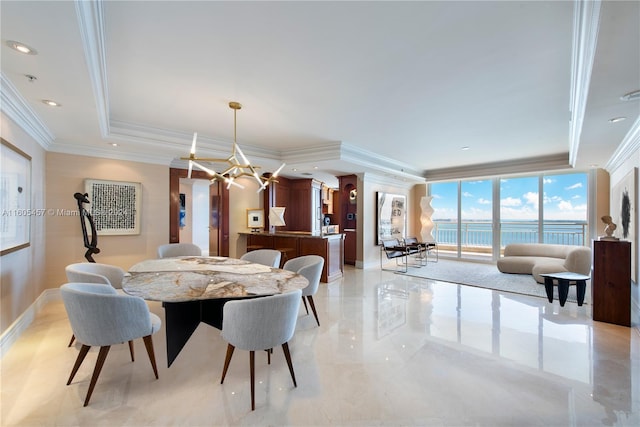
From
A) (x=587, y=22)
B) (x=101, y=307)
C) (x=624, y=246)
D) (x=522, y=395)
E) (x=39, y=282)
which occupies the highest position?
(x=587, y=22)

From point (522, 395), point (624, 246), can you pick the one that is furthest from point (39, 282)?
point (624, 246)

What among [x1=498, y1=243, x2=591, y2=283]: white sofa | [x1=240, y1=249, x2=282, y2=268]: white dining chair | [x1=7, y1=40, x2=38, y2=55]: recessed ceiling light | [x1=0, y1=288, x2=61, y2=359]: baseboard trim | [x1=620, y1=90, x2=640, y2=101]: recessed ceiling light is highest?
[x1=7, y1=40, x2=38, y2=55]: recessed ceiling light

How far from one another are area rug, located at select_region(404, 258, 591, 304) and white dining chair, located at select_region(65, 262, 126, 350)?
5235 millimetres

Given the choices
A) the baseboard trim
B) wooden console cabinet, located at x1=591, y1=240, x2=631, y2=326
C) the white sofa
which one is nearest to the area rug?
the white sofa

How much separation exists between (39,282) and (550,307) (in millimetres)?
7030

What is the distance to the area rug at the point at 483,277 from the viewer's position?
4945mm

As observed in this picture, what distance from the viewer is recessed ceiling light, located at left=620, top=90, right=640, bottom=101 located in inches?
92.8

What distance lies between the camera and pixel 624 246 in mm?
3455

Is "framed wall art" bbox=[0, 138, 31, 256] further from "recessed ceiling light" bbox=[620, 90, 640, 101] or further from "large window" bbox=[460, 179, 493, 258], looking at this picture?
"large window" bbox=[460, 179, 493, 258]

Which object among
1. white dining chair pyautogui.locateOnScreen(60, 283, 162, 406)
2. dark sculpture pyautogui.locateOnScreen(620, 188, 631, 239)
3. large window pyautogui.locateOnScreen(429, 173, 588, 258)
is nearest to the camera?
white dining chair pyautogui.locateOnScreen(60, 283, 162, 406)

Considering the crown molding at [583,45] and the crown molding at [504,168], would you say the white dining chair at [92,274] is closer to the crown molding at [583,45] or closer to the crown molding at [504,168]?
the crown molding at [583,45]

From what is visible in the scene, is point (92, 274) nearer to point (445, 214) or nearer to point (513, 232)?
point (445, 214)

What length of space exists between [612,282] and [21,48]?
604 cm

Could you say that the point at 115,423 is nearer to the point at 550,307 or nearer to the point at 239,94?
the point at 239,94
